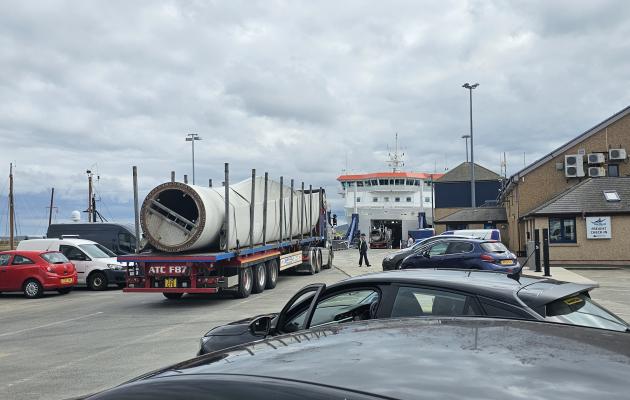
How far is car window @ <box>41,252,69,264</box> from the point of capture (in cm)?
1764

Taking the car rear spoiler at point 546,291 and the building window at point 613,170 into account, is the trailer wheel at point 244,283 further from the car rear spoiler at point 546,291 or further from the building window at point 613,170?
the building window at point 613,170

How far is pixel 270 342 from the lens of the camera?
242 centimetres

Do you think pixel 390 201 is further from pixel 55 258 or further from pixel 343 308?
pixel 343 308

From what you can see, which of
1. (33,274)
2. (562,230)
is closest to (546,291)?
(33,274)

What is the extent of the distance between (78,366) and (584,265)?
2378cm

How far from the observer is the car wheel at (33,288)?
1741 cm

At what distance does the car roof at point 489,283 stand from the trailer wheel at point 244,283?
10.3 meters

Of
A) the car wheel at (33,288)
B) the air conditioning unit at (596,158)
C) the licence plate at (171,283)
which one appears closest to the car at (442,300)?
the licence plate at (171,283)

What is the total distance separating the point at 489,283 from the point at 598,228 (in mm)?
24258

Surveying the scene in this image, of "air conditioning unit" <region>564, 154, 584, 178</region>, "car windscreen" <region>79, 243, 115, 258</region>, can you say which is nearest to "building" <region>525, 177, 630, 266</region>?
"air conditioning unit" <region>564, 154, 584, 178</region>

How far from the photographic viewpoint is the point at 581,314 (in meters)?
4.52

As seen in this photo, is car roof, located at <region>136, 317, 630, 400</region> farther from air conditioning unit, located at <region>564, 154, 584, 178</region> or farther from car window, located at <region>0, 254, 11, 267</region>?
air conditioning unit, located at <region>564, 154, 584, 178</region>

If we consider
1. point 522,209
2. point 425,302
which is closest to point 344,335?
point 425,302

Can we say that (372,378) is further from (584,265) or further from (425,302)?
(584,265)
